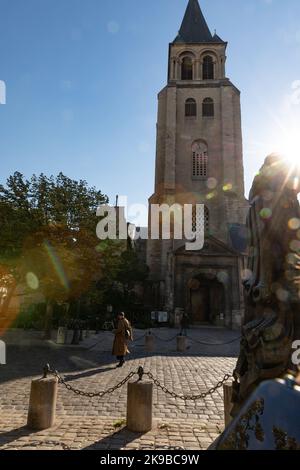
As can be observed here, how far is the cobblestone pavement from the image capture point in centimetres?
481

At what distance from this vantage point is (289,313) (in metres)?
3.13

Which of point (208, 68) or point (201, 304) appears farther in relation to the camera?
point (208, 68)

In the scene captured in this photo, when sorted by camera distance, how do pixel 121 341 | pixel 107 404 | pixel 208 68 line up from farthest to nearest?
pixel 208 68, pixel 121 341, pixel 107 404

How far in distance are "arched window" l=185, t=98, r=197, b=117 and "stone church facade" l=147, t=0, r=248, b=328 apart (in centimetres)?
10

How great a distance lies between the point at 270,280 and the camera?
3320mm

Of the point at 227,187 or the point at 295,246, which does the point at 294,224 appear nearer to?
the point at 295,246

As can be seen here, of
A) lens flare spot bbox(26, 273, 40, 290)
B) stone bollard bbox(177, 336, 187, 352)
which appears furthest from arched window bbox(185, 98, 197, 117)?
stone bollard bbox(177, 336, 187, 352)

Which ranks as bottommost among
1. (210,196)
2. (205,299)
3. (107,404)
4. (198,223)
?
(107,404)

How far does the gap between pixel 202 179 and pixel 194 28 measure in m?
22.8

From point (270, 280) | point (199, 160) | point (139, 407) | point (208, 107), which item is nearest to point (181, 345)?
point (139, 407)

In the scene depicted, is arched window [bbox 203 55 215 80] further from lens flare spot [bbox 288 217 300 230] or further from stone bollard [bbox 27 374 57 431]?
stone bollard [bbox 27 374 57 431]

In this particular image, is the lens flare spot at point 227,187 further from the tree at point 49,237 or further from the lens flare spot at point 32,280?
the lens flare spot at point 32,280

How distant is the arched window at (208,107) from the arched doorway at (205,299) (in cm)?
1874
